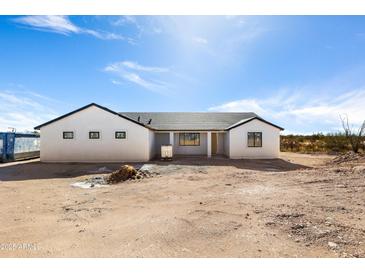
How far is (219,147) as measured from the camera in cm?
2231

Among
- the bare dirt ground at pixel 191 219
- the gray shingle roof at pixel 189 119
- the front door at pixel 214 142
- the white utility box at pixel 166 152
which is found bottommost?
the bare dirt ground at pixel 191 219

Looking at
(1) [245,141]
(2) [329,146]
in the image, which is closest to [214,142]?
(1) [245,141]

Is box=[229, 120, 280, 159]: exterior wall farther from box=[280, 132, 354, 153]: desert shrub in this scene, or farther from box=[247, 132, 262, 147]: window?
box=[280, 132, 354, 153]: desert shrub

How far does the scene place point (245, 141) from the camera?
1903 cm

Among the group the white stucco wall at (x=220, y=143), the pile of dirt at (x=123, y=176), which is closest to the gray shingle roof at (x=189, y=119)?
the white stucco wall at (x=220, y=143)

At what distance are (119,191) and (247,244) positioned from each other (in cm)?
574

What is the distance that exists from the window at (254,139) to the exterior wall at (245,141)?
0.23 m

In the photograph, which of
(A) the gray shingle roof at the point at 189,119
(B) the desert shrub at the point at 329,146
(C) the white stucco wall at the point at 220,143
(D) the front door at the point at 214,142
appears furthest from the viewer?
(B) the desert shrub at the point at 329,146

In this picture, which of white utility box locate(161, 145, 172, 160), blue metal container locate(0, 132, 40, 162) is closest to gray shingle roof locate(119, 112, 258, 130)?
white utility box locate(161, 145, 172, 160)

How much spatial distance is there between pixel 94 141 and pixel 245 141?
37.1 feet

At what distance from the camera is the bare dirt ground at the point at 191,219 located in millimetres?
3852

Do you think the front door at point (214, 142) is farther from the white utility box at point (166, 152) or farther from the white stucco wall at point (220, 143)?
the white utility box at point (166, 152)

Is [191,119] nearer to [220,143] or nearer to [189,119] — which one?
[189,119]

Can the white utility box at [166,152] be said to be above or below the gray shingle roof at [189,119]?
below
